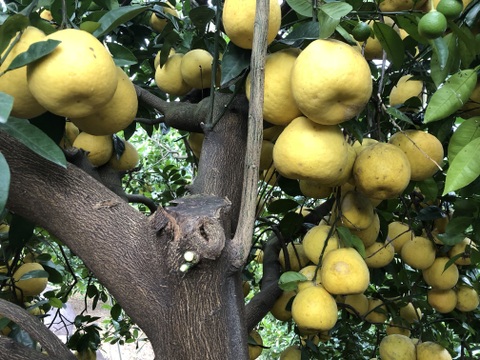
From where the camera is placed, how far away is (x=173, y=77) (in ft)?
6.54

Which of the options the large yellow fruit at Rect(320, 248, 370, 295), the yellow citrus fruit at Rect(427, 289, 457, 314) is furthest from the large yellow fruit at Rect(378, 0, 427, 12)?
the yellow citrus fruit at Rect(427, 289, 457, 314)

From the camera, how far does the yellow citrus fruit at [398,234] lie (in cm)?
224

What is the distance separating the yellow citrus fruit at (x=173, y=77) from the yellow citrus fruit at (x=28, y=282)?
96cm

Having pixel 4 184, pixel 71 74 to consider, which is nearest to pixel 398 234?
pixel 71 74

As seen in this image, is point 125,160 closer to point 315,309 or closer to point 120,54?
point 120,54

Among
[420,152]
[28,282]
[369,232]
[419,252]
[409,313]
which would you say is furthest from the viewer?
[409,313]

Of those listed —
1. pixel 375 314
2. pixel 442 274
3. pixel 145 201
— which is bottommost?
pixel 375 314

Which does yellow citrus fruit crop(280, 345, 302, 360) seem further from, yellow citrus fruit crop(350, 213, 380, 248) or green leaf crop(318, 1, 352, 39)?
green leaf crop(318, 1, 352, 39)

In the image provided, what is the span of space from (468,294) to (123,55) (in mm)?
1775

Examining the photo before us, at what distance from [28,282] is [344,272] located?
1.48 m

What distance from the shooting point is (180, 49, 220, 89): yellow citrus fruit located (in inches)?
73.0

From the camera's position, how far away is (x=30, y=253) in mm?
2590

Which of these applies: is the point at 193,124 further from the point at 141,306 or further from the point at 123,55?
the point at 141,306

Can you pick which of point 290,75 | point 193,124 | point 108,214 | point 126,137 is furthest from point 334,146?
point 126,137
